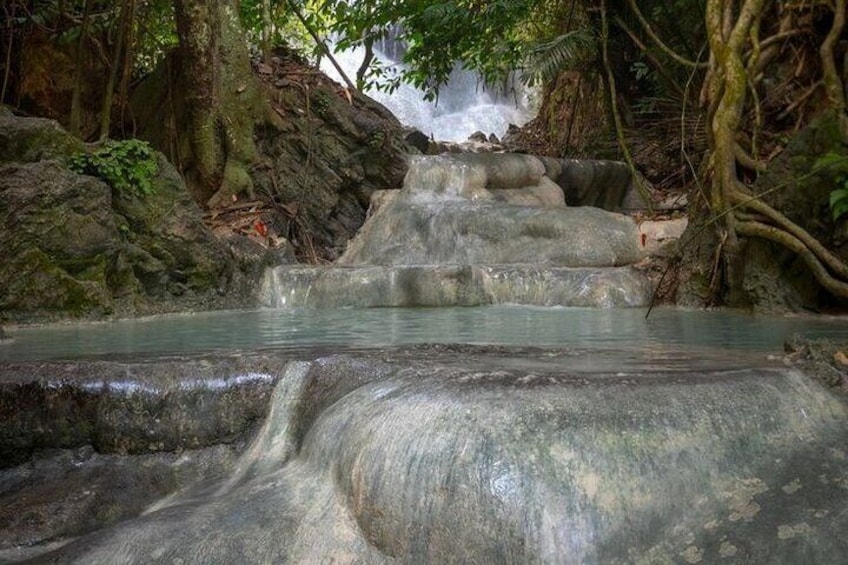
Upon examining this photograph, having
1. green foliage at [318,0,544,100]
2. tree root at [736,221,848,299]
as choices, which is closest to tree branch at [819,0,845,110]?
tree root at [736,221,848,299]

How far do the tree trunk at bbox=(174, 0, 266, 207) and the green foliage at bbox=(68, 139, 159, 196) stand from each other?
1.26m

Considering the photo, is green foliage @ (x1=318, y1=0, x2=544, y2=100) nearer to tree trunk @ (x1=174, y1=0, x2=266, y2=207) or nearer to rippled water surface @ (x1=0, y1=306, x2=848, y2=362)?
tree trunk @ (x1=174, y1=0, x2=266, y2=207)

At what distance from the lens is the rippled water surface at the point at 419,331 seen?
12.9 feet

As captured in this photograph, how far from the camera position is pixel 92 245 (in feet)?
20.2

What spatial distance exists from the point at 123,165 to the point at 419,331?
3310 mm

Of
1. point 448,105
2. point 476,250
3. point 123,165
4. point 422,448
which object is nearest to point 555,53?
point 476,250

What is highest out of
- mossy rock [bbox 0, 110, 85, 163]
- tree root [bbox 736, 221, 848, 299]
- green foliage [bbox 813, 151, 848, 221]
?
mossy rock [bbox 0, 110, 85, 163]

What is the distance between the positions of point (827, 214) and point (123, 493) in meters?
4.63

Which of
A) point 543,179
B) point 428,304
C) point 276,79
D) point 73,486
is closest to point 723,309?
point 428,304

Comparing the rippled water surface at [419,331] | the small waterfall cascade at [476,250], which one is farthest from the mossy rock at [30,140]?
the small waterfall cascade at [476,250]

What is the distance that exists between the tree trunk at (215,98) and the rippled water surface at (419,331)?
2.33 metres

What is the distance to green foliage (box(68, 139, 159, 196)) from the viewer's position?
21.2 ft

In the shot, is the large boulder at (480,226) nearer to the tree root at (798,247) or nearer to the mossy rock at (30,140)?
the tree root at (798,247)

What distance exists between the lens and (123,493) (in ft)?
10.1
